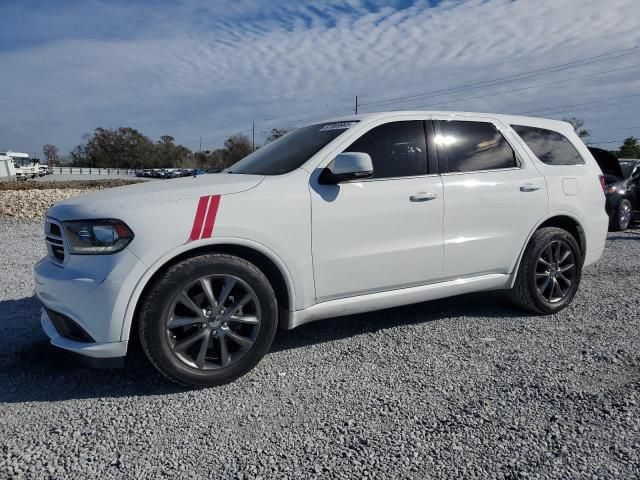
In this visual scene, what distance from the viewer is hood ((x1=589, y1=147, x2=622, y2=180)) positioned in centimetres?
1057

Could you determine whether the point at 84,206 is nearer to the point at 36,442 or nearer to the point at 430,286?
the point at 36,442

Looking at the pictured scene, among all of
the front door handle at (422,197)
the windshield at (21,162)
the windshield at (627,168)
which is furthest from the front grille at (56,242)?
the windshield at (21,162)

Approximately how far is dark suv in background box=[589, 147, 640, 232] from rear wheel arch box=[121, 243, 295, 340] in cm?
934

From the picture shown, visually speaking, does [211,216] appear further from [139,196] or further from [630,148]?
[630,148]

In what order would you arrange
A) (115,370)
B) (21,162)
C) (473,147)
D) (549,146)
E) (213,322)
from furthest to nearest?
1. (21,162)
2. (549,146)
3. (473,147)
4. (115,370)
5. (213,322)

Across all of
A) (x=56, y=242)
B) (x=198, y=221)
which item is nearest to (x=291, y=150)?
(x=198, y=221)

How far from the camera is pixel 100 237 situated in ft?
9.11

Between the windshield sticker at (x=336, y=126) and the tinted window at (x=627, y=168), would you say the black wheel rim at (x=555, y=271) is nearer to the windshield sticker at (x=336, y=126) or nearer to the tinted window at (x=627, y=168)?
the windshield sticker at (x=336, y=126)

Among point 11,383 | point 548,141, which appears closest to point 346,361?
point 11,383

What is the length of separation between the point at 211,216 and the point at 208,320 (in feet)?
2.10

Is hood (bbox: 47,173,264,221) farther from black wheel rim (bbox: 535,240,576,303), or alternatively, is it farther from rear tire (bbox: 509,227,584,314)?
black wheel rim (bbox: 535,240,576,303)

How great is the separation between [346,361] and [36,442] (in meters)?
1.88

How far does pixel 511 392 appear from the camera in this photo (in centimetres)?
290

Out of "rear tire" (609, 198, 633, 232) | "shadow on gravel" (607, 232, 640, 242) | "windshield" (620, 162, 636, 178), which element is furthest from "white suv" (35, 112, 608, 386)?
"windshield" (620, 162, 636, 178)
